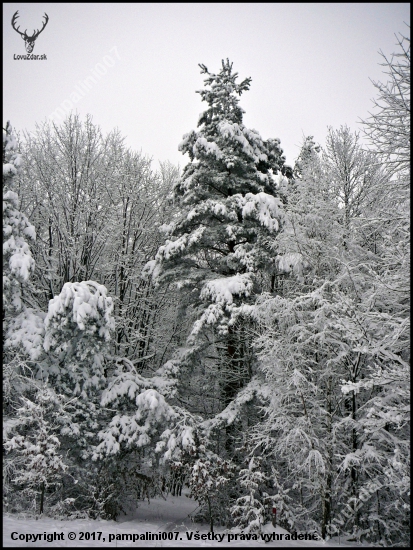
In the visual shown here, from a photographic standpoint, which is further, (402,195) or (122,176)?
(122,176)

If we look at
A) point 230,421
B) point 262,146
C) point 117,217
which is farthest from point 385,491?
point 117,217

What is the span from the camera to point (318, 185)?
9969 millimetres

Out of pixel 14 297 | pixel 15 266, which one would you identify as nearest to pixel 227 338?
pixel 14 297

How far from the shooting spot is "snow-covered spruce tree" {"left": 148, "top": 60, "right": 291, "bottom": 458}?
1070 cm

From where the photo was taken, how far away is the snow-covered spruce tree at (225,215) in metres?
10.7

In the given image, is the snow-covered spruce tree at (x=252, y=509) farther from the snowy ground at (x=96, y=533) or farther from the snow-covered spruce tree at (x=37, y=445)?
the snow-covered spruce tree at (x=37, y=445)

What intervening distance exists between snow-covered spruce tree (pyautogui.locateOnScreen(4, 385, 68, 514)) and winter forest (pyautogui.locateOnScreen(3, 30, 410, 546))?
6 cm

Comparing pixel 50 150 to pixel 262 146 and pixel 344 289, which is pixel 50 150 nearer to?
pixel 262 146

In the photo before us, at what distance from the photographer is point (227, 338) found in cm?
1141

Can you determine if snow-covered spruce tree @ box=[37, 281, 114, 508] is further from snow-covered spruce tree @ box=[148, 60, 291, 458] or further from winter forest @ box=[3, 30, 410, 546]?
snow-covered spruce tree @ box=[148, 60, 291, 458]

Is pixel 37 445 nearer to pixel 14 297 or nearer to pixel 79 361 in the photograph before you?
pixel 79 361

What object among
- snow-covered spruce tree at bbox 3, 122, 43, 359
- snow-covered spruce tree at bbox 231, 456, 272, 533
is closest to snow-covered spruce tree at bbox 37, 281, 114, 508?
snow-covered spruce tree at bbox 3, 122, 43, 359

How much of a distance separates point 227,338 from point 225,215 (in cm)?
401

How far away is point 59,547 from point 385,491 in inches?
256
